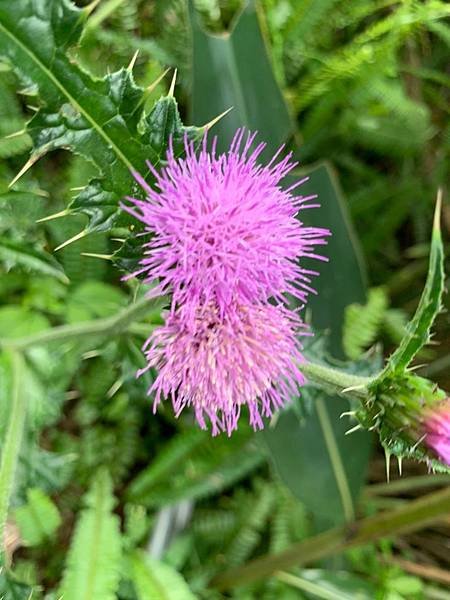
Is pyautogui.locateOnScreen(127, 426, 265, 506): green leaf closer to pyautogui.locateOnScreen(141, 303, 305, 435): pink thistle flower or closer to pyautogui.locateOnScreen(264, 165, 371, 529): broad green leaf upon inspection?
pyautogui.locateOnScreen(264, 165, 371, 529): broad green leaf

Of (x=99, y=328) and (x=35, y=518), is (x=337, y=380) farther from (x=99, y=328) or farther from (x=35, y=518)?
(x=35, y=518)

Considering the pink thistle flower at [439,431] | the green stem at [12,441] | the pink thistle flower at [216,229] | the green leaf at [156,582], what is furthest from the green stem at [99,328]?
the green leaf at [156,582]

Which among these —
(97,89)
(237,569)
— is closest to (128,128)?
(97,89)

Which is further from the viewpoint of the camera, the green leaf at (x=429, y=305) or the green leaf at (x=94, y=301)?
the green leaf at (x=94, y=301)

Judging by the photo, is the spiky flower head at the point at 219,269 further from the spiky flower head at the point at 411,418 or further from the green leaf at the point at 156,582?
the green leaf at the point at 156,582

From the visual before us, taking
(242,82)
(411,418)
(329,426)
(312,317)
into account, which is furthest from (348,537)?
(242,82)

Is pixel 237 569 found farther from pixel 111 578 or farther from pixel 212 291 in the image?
pixel 212 291
